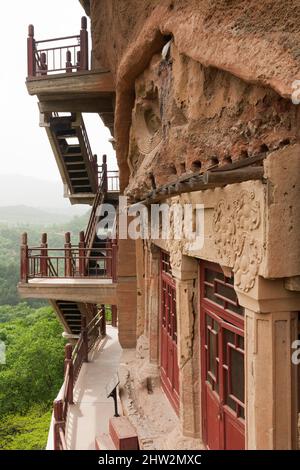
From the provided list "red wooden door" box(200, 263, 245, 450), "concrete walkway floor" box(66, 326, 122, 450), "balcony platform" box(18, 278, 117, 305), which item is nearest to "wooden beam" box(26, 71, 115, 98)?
"balcony platform" box(18, 278, 117, 305)

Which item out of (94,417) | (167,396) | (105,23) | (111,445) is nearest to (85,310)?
(94,417)

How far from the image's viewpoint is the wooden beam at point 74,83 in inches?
379

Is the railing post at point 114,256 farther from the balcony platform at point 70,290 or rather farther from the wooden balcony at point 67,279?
the balcony platform at point 70,290

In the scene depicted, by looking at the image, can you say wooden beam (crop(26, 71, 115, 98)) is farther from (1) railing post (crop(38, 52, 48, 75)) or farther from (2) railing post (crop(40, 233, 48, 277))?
(2) railing post (crop(40, 233, 48, 277))

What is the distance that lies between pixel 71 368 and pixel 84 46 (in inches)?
296

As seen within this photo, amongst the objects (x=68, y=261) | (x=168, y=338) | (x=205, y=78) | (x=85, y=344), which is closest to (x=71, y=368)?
(x=85, y=344)

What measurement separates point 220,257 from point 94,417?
5.20m

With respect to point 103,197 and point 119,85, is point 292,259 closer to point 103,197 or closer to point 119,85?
point 119,85

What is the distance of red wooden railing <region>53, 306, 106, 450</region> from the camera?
6.07 m

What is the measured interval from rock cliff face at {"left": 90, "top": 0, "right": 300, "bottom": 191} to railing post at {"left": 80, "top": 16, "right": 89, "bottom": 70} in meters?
1.54

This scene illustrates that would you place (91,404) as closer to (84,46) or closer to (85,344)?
(85,344)

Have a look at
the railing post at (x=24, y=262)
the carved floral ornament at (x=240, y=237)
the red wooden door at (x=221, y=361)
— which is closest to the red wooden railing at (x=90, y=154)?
the railing post at (x=24, y=262)

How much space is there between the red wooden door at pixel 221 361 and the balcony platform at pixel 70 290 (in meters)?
5.27

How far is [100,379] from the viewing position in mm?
9656
